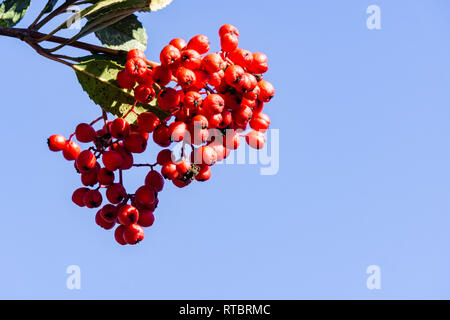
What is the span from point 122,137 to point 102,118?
0.25 metres

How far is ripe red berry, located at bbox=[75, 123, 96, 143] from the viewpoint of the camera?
291cm

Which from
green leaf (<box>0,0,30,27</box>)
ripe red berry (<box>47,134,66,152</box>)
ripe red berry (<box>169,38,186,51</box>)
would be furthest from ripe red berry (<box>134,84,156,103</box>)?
green leaf (<box>0,0,30,27</box>)

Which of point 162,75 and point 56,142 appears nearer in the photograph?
point 162,75

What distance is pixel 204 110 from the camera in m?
2.60

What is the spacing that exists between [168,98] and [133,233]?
2.79 ft

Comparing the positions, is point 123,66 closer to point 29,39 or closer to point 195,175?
point 29,39

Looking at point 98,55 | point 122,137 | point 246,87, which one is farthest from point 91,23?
point 246,87

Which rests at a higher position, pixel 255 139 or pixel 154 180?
pixel 255 139

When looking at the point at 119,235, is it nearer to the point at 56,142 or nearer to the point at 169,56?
the point at 56,142

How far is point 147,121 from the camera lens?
8.71 feet

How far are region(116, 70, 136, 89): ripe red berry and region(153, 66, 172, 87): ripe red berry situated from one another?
107 millimetres

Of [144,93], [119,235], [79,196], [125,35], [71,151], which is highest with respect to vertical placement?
[125,35]

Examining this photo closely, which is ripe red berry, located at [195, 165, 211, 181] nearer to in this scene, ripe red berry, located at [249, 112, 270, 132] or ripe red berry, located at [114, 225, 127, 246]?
ripe red berry, located at [249, 112, 270, 132]

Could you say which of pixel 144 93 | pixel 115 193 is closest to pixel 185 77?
pixel 144 93
